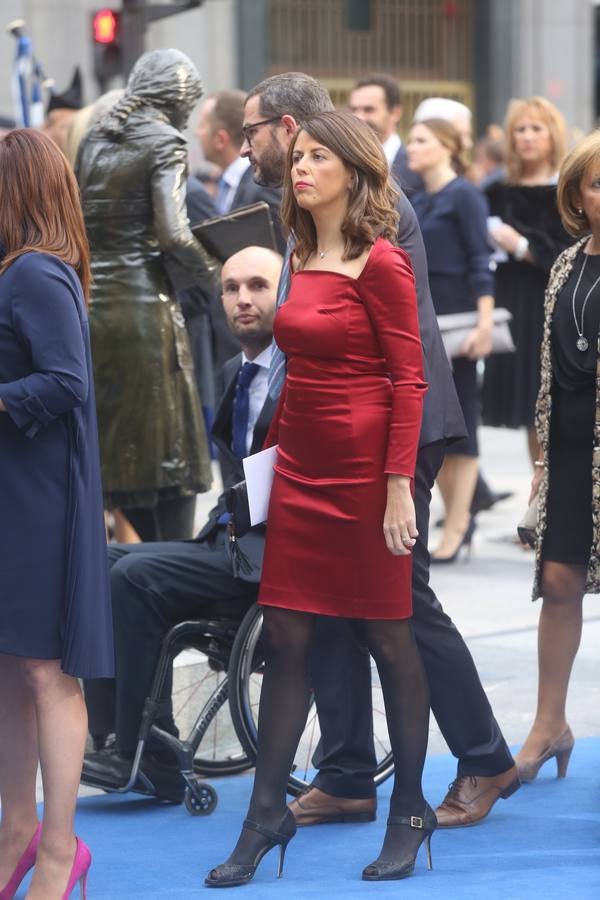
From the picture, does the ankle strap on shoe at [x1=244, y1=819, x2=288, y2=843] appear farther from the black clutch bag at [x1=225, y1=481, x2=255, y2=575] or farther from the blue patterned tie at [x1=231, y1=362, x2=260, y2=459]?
the blue patterned tie at [x1=231, y1=362, x2=260, y2=459]

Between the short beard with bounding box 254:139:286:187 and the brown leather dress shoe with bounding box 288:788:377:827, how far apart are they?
1.69m

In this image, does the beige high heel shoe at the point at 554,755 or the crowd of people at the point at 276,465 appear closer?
the crowd of people at the point at 276,465

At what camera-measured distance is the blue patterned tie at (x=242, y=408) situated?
4.98 m

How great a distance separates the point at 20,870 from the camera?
4059 mm

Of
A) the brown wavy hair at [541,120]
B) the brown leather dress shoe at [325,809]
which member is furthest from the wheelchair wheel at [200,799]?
the brown wavy hair at [541,120]

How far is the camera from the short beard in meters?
4.79

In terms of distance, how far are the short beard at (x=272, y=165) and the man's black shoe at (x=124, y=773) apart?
165 centimetres

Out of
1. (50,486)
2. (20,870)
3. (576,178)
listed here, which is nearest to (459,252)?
(576,178)

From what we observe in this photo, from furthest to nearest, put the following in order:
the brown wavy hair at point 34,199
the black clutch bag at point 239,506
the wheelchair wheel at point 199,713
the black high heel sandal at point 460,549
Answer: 1. the black high heel sandal at point 460,549
2. the wheelchair wheel at point 199,713
3. the black clutch bag at point 239,506
4. the brown wavy hair at point 34,199

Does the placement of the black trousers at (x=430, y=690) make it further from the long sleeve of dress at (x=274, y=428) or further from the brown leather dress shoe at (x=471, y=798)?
the long sleeve of dress at (x=274, y=428)

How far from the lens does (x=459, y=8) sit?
2161cm

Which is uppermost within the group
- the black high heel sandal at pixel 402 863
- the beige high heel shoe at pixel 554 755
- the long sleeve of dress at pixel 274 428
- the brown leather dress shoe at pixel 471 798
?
the long sleeve of dress at pixel 274 428

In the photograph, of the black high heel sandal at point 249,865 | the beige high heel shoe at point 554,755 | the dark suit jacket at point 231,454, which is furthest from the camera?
the beige high heel shoe at point 554,755

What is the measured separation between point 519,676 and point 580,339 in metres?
1.92
